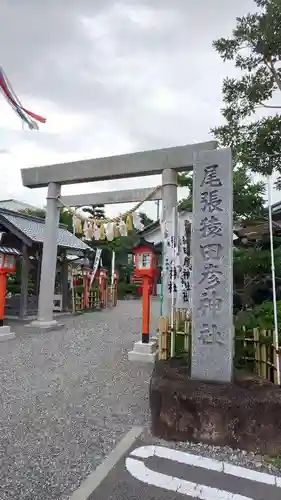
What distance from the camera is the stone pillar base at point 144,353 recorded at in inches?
275

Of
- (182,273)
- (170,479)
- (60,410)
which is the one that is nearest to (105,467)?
(170,479)

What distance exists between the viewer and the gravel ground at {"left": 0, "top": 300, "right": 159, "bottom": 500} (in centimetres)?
294

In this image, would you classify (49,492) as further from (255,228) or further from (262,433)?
(255,228)

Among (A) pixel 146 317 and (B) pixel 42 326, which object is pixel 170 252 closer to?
(A) pixel 146 317

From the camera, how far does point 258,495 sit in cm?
271

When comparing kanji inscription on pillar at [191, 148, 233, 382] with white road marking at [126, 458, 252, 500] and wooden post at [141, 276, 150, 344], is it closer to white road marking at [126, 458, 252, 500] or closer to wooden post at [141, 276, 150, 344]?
white road marking at [126, 458, 252, 500]

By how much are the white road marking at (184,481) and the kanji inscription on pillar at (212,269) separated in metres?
0.88

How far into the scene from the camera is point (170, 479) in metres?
2.91

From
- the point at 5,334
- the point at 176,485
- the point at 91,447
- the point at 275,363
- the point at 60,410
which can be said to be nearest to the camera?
the point at 176,485

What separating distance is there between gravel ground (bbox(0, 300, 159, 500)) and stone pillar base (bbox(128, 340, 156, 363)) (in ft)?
0.84

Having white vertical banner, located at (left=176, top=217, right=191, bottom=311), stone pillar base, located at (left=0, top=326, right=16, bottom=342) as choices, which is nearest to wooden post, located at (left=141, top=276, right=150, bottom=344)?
white vertical banner, located at (left=176, top=217, right=191, bottom=311)

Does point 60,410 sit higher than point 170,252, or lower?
lower

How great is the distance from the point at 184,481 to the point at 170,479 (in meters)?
0.12

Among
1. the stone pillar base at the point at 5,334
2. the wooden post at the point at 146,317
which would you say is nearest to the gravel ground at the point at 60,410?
Answer: the stone pillar base at the point at 5,334
